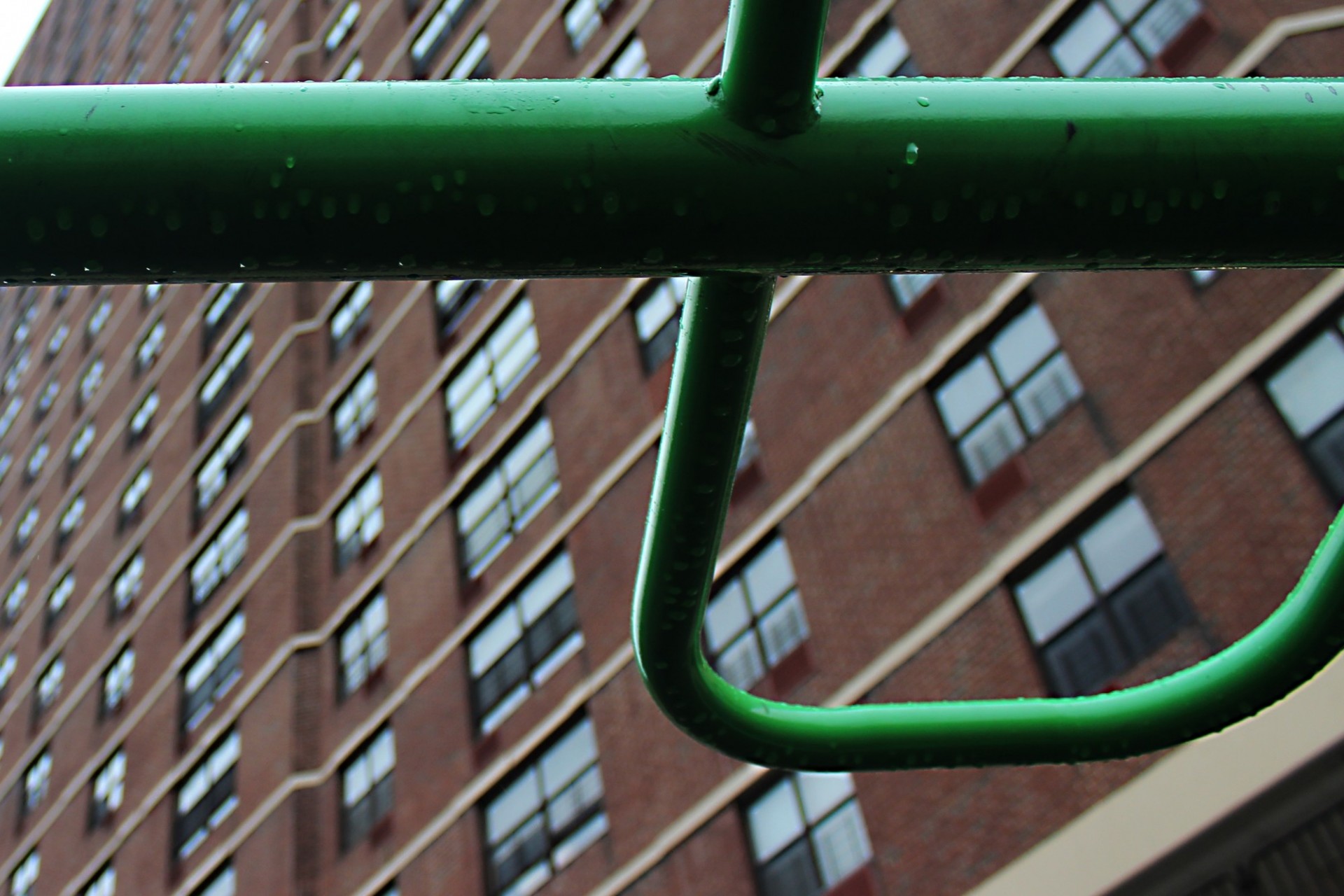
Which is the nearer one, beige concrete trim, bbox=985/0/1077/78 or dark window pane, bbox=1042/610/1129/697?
dark window pane, bbox=1042/610/1129/697

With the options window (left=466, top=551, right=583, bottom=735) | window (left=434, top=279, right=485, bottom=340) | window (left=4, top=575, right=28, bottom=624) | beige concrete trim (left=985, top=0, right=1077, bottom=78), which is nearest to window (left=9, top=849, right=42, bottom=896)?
window (left=4, top=575, right=28, bottom=624)

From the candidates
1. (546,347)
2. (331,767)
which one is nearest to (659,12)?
(546,347)

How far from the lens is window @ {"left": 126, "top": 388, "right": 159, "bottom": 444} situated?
3703 centimetres

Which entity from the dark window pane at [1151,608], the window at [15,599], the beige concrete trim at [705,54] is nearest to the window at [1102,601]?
the dark window pane at [1151,608]

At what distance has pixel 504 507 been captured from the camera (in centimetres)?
2355

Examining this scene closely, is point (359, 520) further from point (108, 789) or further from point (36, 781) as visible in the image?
point (36, 781)

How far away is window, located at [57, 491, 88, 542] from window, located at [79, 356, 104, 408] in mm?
3807

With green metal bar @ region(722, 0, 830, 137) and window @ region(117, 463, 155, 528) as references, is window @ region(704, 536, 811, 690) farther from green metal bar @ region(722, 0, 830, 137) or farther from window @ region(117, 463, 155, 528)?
window @ region(117, 463, 155, 528)

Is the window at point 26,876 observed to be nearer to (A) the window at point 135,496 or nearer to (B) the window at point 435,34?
(A) the window at point 135,496

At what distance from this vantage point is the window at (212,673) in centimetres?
2844

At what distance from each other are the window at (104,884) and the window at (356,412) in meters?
10.2

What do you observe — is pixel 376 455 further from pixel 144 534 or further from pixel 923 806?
pixel 923 806

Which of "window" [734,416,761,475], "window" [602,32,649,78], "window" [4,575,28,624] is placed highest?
"window" [4,575,28,624]

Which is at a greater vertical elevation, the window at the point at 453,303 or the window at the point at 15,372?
the window at the point at 15,372
